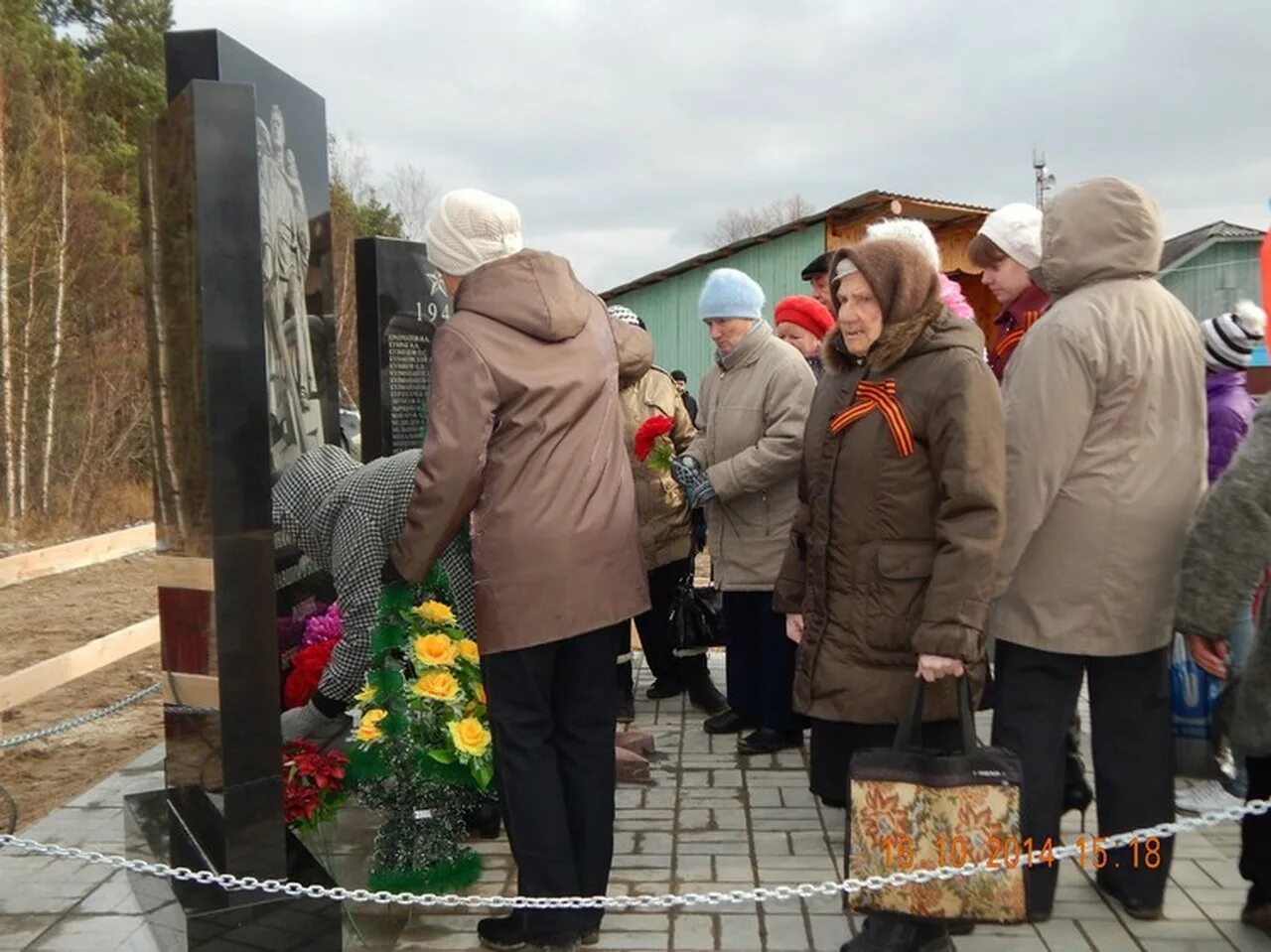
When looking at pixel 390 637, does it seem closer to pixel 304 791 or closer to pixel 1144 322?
pixel 304 791

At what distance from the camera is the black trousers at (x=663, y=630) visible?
19.1 ft

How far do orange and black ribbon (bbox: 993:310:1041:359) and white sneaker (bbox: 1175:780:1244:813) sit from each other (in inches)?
68.7

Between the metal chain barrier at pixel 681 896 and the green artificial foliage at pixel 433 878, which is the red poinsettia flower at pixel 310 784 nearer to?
the green artificial foliage at pixel 433 878

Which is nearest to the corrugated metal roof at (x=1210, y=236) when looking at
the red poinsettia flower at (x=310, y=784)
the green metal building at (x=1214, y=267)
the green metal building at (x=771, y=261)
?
the green metal building at (x=1214, y=267)

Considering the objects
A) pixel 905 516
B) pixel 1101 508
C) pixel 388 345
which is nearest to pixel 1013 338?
pixel 1101 508

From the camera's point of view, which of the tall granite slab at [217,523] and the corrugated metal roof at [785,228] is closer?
the tall granite slab at [217,523]

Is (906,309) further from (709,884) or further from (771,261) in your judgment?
(771,261)

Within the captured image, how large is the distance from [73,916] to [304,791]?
2.94ft

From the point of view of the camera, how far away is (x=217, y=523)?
2.87 meters

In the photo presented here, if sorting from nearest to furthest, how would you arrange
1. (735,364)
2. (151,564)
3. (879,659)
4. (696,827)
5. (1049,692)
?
(879,659)
(1049,692)
(696,827)
(735,364)
(151,564)

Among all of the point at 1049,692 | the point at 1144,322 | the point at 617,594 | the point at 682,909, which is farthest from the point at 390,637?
the point at 1144,322

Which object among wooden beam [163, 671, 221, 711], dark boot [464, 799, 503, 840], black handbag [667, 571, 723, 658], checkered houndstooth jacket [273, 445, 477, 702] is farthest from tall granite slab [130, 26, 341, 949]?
black handbag [667, 571, 723, 658]

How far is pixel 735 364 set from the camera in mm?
5094

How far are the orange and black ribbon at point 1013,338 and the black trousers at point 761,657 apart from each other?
1460mm
